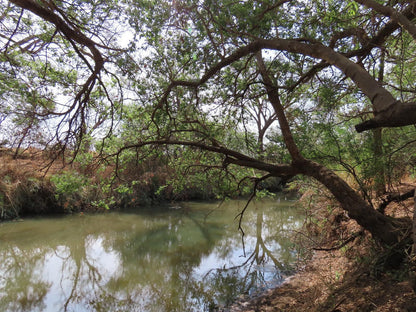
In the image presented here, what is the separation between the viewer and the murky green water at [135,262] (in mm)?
5254

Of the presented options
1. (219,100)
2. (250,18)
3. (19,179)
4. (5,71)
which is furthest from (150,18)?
(19,179)

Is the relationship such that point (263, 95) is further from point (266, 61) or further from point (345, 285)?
point (345, 285)

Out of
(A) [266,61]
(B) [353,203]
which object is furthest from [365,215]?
(A) [266,61]

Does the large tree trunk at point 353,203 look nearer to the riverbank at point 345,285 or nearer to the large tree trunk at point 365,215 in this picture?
the large tree trunk at point 365,215

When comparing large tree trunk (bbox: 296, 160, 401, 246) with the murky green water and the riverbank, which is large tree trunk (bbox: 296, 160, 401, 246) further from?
the murky green water

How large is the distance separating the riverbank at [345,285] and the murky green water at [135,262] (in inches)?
22.9

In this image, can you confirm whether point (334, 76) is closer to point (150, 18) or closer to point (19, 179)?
point (150, 18)

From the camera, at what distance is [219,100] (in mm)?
6234

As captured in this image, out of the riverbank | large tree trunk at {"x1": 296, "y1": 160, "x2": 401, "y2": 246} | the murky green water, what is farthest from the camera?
the murky green water

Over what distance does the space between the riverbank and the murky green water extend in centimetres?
58

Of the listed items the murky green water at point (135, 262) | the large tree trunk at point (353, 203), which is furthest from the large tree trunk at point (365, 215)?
the murky green water at point (135, 262)

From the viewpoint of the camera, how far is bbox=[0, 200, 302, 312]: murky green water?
5.25 metres

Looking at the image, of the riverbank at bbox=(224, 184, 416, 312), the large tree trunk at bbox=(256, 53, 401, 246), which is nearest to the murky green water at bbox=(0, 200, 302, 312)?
the riverbank at bbox=(224, 184, 416, 312)

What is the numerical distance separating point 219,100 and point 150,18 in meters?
2.23
